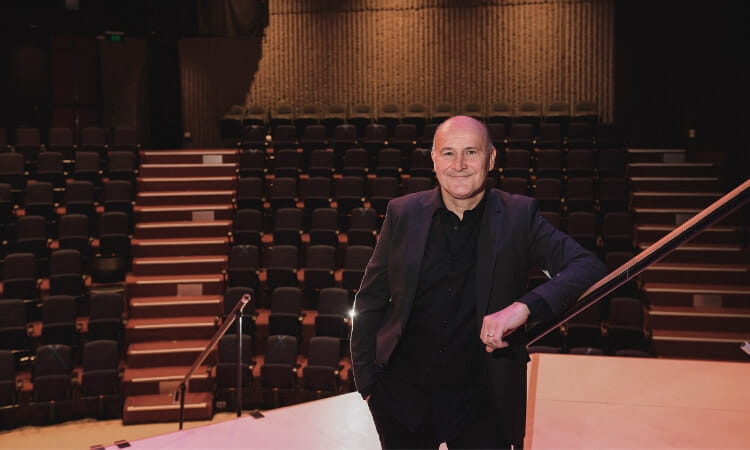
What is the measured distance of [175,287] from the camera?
7.73 m

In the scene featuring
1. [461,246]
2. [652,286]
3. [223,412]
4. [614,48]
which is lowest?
[223,412]

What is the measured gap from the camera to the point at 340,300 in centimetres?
665

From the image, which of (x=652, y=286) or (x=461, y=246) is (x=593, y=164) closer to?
(x=652, y=286)

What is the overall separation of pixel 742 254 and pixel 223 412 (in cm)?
514

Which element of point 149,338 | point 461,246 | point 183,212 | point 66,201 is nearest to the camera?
point 461,246

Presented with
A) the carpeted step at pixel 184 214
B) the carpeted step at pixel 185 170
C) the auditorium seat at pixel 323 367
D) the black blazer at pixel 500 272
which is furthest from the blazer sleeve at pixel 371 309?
the carpeted step at pixel 185 170

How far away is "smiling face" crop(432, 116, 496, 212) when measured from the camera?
1.55 m

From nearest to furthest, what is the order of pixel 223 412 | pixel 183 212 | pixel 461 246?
pixel 461 246 < pixel 223 412 < pixel 183 212

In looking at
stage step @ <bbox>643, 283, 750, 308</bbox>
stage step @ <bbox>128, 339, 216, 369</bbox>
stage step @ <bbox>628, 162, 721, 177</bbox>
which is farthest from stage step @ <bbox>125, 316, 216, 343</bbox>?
stage step @ <bbox>628, 162, 721, 177</bbox>

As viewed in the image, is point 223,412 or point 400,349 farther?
point 223,412

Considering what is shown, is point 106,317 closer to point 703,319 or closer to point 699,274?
→ point 703,319

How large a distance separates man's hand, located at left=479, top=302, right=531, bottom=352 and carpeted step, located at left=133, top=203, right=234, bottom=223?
25.0ft

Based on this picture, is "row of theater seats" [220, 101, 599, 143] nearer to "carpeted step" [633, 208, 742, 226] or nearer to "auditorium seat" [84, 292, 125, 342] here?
"carpeted step" [633, 208, 742, 226]

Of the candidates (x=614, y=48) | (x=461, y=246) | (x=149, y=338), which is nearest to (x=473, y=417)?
(x=461, y=246)
